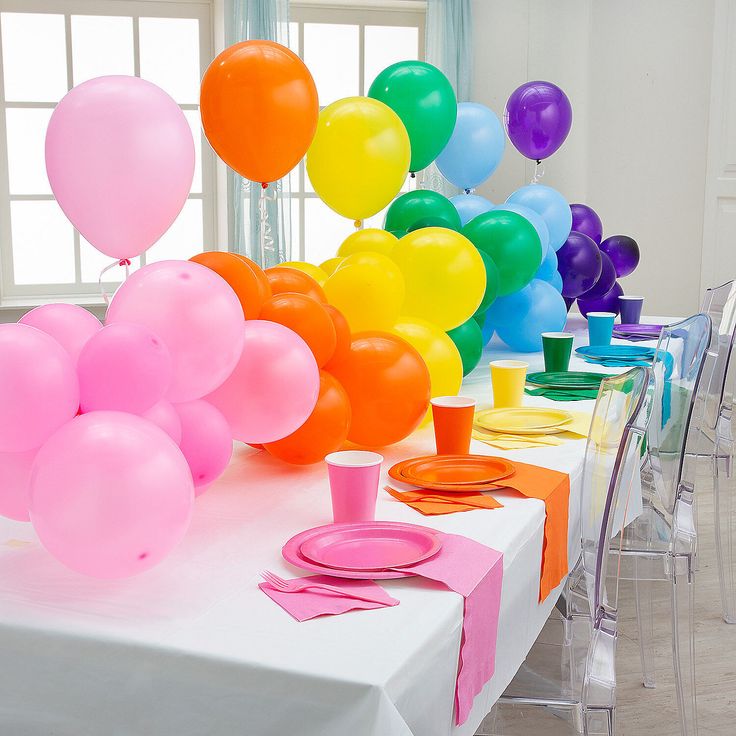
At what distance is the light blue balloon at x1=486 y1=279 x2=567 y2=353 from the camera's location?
9.23 feet

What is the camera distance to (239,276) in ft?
5.09

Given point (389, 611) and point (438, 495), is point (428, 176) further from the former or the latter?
point (389, 611)

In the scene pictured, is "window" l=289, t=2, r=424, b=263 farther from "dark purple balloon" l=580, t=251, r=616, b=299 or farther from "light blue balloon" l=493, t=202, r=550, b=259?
"light blue balloon" l=493, t=202, r=550, b=259

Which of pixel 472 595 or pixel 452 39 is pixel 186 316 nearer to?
Result: pixel 472 595

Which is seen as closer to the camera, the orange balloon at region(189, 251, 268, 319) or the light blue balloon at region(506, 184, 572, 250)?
the orange balloon at region(189, 251, 268, 319)

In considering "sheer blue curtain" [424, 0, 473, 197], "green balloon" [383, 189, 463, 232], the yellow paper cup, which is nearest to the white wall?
"sheer blue curtain" [424, 0, 473, 197]

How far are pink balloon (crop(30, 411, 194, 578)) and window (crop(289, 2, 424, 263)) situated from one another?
4.15 metres

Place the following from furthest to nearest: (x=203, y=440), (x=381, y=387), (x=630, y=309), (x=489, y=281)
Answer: (x=630, y=309)
(x=489, y=281)
(x=381, y=387)
(x=203, y=440)

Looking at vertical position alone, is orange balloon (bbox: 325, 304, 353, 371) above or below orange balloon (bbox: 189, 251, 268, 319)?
below

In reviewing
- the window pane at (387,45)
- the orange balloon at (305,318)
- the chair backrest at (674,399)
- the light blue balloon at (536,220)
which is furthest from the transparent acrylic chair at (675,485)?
the window pane at (387,45)

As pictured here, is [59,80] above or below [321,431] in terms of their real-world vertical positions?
above

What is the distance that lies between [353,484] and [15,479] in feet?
1.43

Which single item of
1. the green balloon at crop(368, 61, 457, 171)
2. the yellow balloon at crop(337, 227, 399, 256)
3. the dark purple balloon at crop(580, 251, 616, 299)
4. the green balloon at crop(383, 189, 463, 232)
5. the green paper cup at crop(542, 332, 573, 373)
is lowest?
the green paper cup at crop(542, 332, 573, 373)

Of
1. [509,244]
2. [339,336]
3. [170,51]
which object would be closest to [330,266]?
[509,244]
